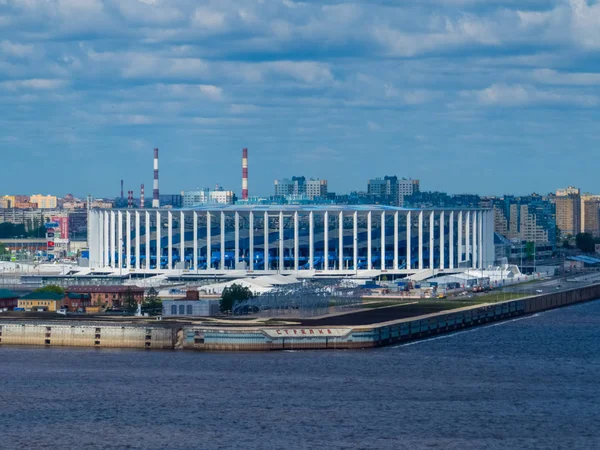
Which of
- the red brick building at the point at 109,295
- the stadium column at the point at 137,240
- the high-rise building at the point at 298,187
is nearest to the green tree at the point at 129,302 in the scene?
the red brick building at the point at 109,295

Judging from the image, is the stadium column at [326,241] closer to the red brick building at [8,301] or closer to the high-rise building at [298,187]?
the red brick building at [8,301]

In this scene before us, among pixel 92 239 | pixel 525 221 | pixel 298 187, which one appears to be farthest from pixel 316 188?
pixel 92 239

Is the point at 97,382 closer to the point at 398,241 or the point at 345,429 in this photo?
the point at 345,429

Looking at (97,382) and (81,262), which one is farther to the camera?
(81,262)

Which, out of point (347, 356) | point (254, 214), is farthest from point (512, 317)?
point (254, 214)

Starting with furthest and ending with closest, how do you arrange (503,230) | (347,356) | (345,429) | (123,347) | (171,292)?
(503,230) → (171,292) → (123,347) → (347,356) → (345,429)

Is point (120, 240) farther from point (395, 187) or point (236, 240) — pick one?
point (395, 187)
